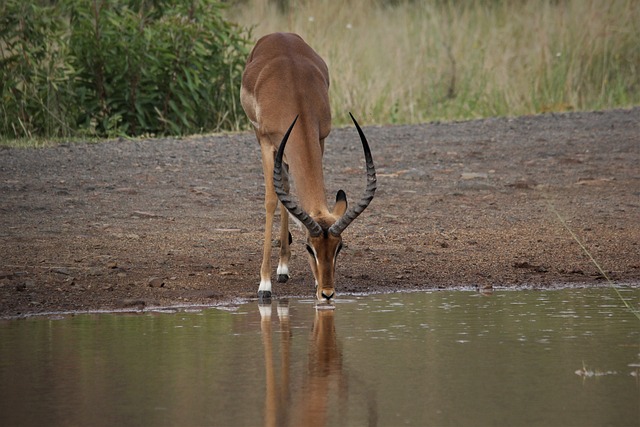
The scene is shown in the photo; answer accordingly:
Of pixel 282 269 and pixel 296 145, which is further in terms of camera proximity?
pixel 282 269

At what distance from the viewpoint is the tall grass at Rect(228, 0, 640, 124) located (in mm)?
15055

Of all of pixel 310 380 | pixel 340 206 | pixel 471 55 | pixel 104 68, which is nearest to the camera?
pixel 310 380

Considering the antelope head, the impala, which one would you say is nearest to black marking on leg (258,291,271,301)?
the impala

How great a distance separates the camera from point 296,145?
741cm

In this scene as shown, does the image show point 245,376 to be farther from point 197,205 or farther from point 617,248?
point 197,205

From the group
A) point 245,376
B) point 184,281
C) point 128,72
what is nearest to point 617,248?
point 184,281

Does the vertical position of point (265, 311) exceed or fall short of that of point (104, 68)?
it falls short

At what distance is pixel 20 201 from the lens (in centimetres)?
978

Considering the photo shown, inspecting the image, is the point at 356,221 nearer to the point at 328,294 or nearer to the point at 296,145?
the point at 296,145

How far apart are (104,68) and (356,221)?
453 cm

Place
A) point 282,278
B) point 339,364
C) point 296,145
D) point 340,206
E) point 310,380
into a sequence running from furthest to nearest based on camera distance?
point 282,278, point 296,145, point 340,206, point 339,364, point 310,380

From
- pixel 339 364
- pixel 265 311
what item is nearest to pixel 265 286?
pixel 265 311

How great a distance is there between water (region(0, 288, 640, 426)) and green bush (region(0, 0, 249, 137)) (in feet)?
20.9

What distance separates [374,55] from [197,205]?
6.82m
